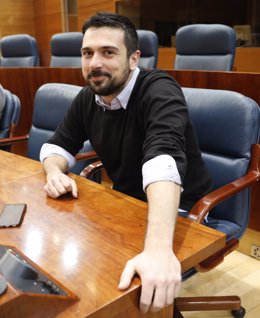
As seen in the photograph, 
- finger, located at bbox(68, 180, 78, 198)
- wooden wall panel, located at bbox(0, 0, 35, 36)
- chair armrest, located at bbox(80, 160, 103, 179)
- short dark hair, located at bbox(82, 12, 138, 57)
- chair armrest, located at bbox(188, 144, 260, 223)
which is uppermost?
wooden wall panel, located at bbox(0, 0, 35, 36)

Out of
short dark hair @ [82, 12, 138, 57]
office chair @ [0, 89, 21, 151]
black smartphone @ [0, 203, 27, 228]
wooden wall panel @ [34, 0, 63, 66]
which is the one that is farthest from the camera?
wooden wall panel @ [34, 0, 63, 66]

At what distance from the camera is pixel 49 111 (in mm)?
2051

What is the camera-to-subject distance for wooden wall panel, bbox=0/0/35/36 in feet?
19.5

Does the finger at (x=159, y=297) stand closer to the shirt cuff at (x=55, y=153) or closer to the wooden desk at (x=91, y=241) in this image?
the wooden desk at (x=91, y=241)

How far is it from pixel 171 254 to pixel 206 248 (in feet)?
0.31

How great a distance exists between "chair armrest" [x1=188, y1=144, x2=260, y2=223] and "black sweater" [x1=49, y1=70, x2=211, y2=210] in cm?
13

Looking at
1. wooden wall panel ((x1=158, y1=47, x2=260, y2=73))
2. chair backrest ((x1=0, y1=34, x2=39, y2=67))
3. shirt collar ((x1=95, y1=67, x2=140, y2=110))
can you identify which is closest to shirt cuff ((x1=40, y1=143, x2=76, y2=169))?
shirt collar ((x1=95, y1=67, x2=140, y2=110))

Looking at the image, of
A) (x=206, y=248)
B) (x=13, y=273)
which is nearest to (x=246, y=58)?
(x=206, y=248)

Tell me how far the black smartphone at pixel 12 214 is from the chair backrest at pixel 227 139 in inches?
27.9

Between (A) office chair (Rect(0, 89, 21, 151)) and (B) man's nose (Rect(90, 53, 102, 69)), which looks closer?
(B) man's nose (Rect(90, 53, 102, 69))

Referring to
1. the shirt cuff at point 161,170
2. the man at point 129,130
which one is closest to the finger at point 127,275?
the man at point 129,130

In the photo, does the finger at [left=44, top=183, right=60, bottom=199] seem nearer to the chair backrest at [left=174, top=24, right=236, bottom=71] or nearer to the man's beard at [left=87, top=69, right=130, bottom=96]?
the man's beard at [left=87, top=69, right=130, bottom=96]

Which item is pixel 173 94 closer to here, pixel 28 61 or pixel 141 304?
pixel 141 304

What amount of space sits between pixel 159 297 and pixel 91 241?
0.67 feet
